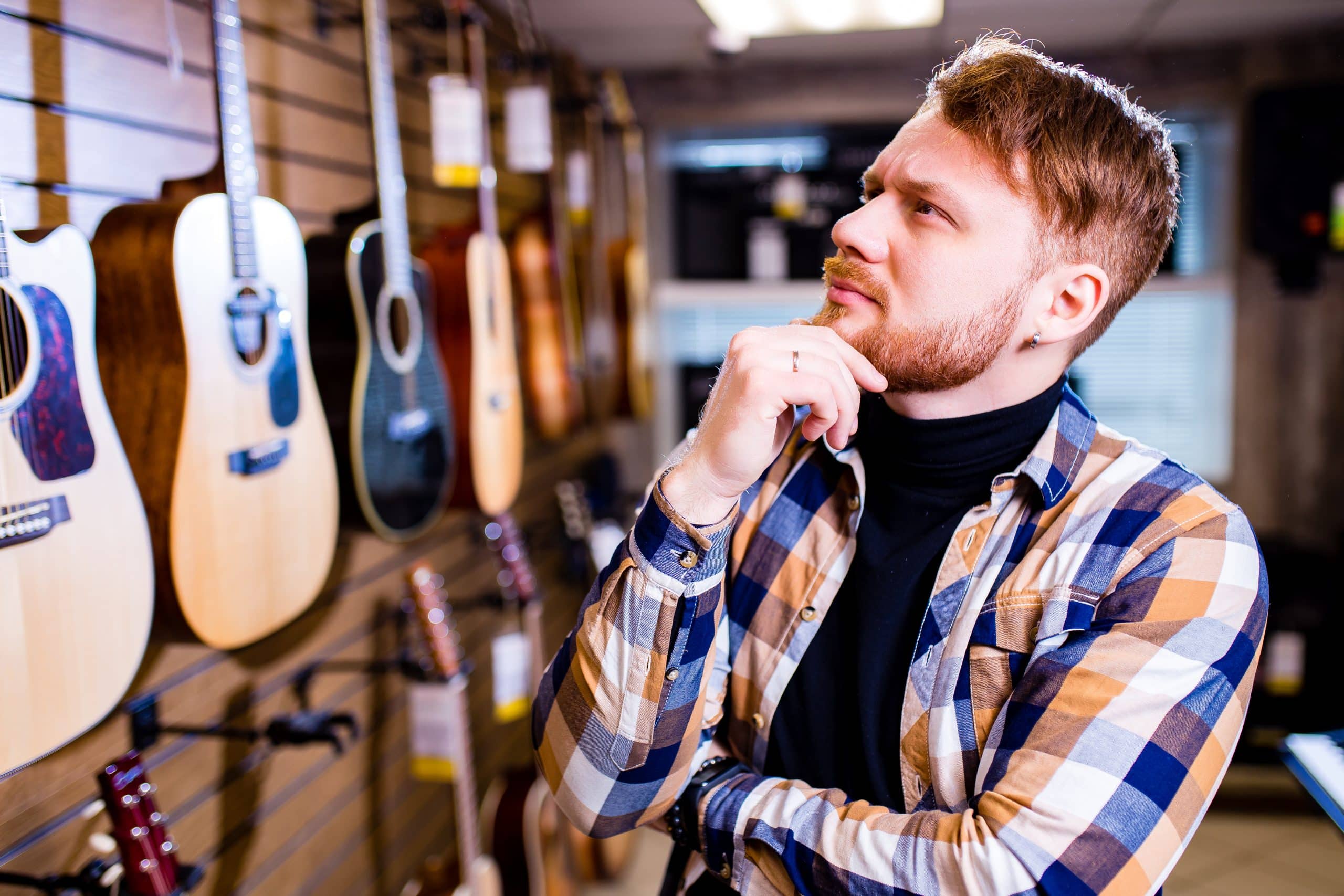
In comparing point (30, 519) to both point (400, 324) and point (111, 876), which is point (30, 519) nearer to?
point (111, 876)

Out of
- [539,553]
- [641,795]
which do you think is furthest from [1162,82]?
[641,795]

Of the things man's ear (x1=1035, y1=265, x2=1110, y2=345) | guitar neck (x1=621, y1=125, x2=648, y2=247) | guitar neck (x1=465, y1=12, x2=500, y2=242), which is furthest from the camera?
guitar neck (x1=621, y1=125, x2=648, y2=247)

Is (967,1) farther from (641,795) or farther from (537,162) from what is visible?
(641,795)

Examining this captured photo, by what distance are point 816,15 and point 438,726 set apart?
2494 mm

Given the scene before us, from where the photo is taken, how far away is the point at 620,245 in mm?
3850

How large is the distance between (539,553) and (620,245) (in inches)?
49.9

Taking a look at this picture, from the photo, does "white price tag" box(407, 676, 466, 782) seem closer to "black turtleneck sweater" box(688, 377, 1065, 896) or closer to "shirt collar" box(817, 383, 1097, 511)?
"black turtleneck sweater" box(688, 377, 1065, 896)

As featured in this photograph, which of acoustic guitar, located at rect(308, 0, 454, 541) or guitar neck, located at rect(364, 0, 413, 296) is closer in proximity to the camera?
acoustic guitar, located at rect(308, 0, 454, 541)

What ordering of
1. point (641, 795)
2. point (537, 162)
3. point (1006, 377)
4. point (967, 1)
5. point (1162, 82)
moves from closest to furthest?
point (641, 795), point (1006, 377), point (537, 162), point (967, 1), point (1162, 82)

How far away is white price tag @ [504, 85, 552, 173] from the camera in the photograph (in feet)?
9.06

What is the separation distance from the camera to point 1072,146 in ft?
3.54

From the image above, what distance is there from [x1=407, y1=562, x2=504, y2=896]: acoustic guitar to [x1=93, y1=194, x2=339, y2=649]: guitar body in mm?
489

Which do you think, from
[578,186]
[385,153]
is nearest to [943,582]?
[385,153]

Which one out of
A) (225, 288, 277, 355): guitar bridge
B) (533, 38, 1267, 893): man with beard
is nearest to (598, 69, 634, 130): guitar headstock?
(225, 288, 277, 355): guitar bridge
